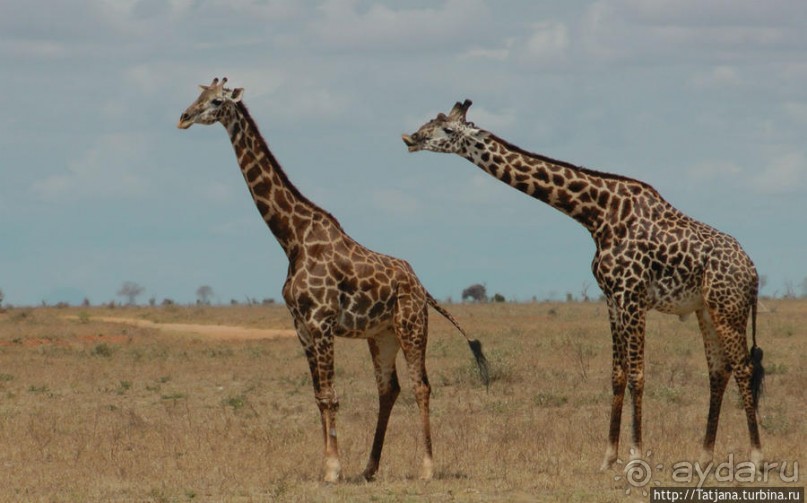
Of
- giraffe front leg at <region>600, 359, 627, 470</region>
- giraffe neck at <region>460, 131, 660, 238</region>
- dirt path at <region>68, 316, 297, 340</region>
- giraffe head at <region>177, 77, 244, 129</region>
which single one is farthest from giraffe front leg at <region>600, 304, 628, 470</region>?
dirt path at <region>68, 316, 297, 340</region>

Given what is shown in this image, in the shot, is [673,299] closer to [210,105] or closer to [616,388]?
[616,388]

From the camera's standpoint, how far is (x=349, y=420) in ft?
62.7

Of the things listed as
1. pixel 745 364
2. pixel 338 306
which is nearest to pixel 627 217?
pixel 745 364

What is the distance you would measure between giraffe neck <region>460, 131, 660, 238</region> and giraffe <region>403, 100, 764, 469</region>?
0.01 metres

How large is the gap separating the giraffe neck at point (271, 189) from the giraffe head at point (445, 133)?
1.19m

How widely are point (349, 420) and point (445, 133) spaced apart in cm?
611

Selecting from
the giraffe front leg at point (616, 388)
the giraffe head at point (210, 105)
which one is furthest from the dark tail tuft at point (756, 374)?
the giraffe head at point (210, 105)

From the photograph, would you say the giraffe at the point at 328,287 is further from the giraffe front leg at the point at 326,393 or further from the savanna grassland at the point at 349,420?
the savanna grassland at the point at 349,420

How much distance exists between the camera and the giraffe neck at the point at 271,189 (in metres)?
13.8

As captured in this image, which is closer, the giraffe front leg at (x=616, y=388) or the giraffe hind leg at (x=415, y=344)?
the giraffe hind leg at (x=415, y=344)

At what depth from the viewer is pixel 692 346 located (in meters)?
29.3

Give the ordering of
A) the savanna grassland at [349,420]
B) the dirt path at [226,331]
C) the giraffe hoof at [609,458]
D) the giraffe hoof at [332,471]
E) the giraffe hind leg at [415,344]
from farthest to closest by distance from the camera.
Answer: the dirt path at [226,331], the giraffe hoof at [609,458], the giraffe hind leg at [415,344], the savanna grassland at [349,420], the giraffe hoof at [332,471]

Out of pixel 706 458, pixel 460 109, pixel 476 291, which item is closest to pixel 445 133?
pixel 460 109

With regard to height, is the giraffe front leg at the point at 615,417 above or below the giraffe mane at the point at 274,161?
below
